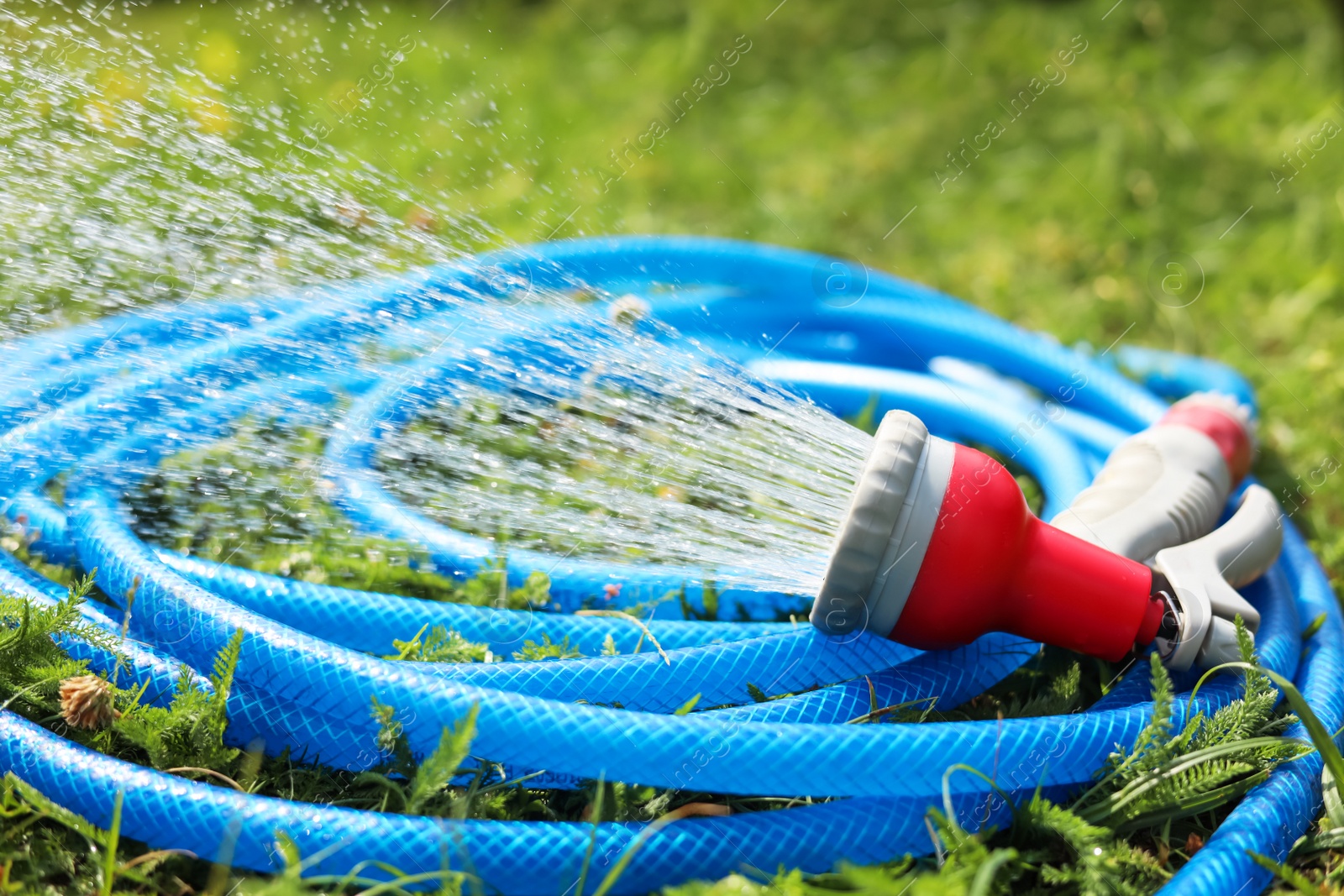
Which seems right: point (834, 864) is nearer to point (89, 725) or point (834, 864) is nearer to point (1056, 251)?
point (89, 725)

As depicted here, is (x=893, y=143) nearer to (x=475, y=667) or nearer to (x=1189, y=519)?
(x=1189, y=519)

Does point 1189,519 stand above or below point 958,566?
above

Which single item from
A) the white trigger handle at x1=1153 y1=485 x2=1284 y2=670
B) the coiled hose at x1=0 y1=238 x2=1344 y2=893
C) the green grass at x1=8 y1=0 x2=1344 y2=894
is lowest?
the coiled hose at x1=0 y1=238 x2=1344 y2=893

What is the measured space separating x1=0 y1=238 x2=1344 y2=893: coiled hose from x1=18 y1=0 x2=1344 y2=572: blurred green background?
4.32ft

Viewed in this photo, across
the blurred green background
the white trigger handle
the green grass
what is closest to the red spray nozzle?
the white trigger handle

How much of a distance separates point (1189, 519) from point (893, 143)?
11.2 feet

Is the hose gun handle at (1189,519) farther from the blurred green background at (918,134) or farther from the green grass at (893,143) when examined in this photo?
the blurred green background at (918,134)

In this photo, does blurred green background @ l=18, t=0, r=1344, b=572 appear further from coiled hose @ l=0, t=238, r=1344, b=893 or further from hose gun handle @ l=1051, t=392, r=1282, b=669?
coiled hose @ l=0, t=238, r=1344, b=893

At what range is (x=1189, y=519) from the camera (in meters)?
2.53

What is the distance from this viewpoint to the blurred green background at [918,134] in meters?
4.44

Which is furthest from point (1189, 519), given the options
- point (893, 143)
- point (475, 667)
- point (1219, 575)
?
point (893, 143)

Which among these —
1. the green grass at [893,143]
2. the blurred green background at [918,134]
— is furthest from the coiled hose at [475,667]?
the blurred green background at [918,134]

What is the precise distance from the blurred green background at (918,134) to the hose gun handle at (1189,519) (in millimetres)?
831

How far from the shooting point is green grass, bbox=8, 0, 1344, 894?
4156 millimetres
